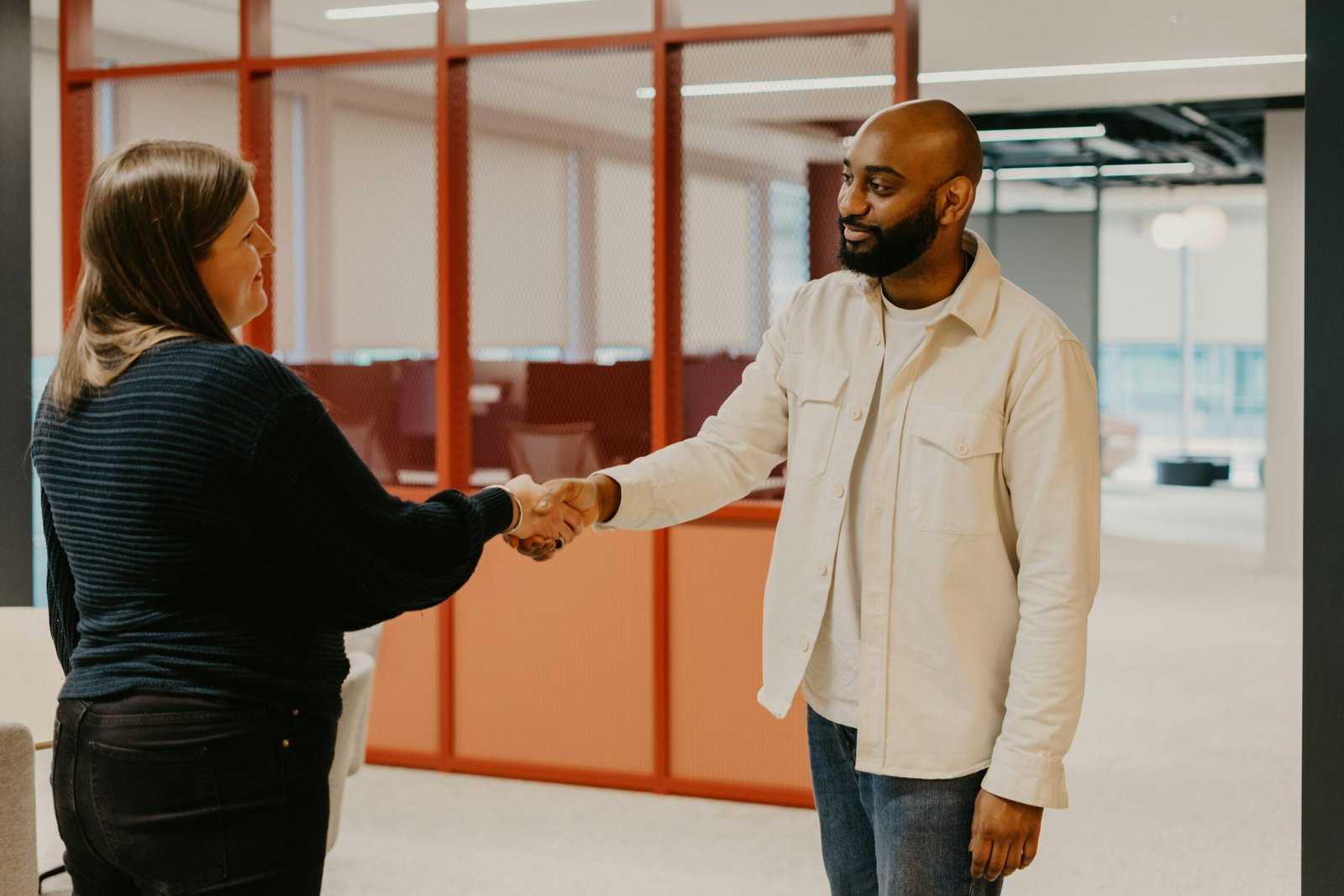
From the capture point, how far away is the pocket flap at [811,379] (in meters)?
1.95

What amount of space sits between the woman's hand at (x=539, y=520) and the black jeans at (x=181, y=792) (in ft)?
2.07

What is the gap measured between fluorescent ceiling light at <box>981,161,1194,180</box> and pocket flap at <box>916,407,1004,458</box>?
38.6 feet

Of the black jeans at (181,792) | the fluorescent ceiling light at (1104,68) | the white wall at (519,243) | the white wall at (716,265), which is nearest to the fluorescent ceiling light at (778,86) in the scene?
the white wall at (716,265)

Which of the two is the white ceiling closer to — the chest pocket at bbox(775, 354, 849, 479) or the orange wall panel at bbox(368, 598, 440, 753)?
the orange wall panel at bbox(368, 598, 440, 753)

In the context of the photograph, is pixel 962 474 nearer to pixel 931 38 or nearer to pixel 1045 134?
pixel 931 38

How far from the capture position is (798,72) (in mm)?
4176

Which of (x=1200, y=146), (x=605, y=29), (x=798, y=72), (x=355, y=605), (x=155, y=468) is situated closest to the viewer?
(x=155, y=468)

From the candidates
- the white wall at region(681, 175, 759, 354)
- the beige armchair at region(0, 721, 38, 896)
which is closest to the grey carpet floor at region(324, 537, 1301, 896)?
the beige armchair at region(0, 721, 38, 896)

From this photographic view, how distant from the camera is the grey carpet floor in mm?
3707

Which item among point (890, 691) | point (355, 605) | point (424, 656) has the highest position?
point (355, 605)

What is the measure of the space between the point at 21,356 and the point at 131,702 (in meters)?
3.39

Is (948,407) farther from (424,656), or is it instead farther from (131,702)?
(424,656)

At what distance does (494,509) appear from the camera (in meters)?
1.92

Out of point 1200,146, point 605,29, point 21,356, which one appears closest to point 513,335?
point 605,29
